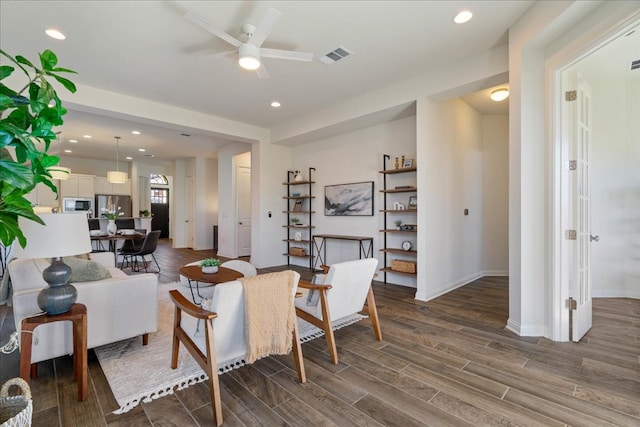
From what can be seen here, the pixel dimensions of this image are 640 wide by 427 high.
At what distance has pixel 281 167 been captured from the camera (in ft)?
21.6

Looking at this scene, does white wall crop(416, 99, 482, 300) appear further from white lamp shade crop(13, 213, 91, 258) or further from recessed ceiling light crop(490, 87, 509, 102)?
white lamp shade crop(13, 213, 91, 258)

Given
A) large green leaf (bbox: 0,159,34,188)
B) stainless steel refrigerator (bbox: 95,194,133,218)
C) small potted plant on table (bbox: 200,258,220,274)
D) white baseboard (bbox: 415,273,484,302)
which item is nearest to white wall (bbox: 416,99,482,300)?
white baseboard (bbox: 415,273,484,302)

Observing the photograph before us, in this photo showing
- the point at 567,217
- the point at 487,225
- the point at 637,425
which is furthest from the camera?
the point at 487,225

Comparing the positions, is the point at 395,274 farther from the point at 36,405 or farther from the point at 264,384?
the point at 36,405

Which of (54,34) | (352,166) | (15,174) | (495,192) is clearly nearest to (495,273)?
(495,192)

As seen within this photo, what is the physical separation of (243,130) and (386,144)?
2818 mm

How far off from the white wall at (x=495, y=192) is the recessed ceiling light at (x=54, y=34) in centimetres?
621

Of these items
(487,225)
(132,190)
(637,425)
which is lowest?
(637,425)

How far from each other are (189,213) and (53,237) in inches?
323

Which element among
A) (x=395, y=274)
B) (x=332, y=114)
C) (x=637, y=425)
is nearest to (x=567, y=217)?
(x=637, y=425)

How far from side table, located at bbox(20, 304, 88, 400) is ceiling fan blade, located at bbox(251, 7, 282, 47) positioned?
254cm

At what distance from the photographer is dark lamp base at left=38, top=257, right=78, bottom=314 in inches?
75.5

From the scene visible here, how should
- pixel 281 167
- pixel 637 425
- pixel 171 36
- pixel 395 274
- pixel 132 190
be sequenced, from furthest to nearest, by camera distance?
pixel 132 190
pixel 281 167
pixel 395 274
pixel 171 36
pixel 637 425

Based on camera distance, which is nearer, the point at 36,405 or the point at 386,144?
the point at 36,405
